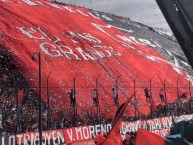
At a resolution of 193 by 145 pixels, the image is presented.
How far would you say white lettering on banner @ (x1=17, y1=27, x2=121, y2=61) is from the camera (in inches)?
1367

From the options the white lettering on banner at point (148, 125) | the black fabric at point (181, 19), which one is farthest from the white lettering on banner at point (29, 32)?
the black fabric at point (181, 19)

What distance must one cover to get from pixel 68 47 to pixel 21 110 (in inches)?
677

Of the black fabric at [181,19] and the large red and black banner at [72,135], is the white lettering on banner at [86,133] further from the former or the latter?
the black fabric at [181,19]

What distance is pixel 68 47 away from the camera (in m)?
36.8

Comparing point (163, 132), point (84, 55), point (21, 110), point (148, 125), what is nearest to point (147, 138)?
point (21, 110)

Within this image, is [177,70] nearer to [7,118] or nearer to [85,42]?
[85,42]

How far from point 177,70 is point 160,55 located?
9.80 ft

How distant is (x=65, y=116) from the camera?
24.0 meters

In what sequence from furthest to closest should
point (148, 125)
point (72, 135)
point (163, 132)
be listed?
point (163, 132), point (148, 125), point (72, 135)

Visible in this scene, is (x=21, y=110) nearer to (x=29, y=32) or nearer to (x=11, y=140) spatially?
(x=11, y=140)

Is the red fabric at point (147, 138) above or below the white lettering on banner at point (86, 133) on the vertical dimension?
above

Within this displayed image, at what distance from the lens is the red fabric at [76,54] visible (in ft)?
94.8

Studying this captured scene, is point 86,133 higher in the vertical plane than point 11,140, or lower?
lower

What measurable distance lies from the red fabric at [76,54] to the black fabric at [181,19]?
64.9 ft
